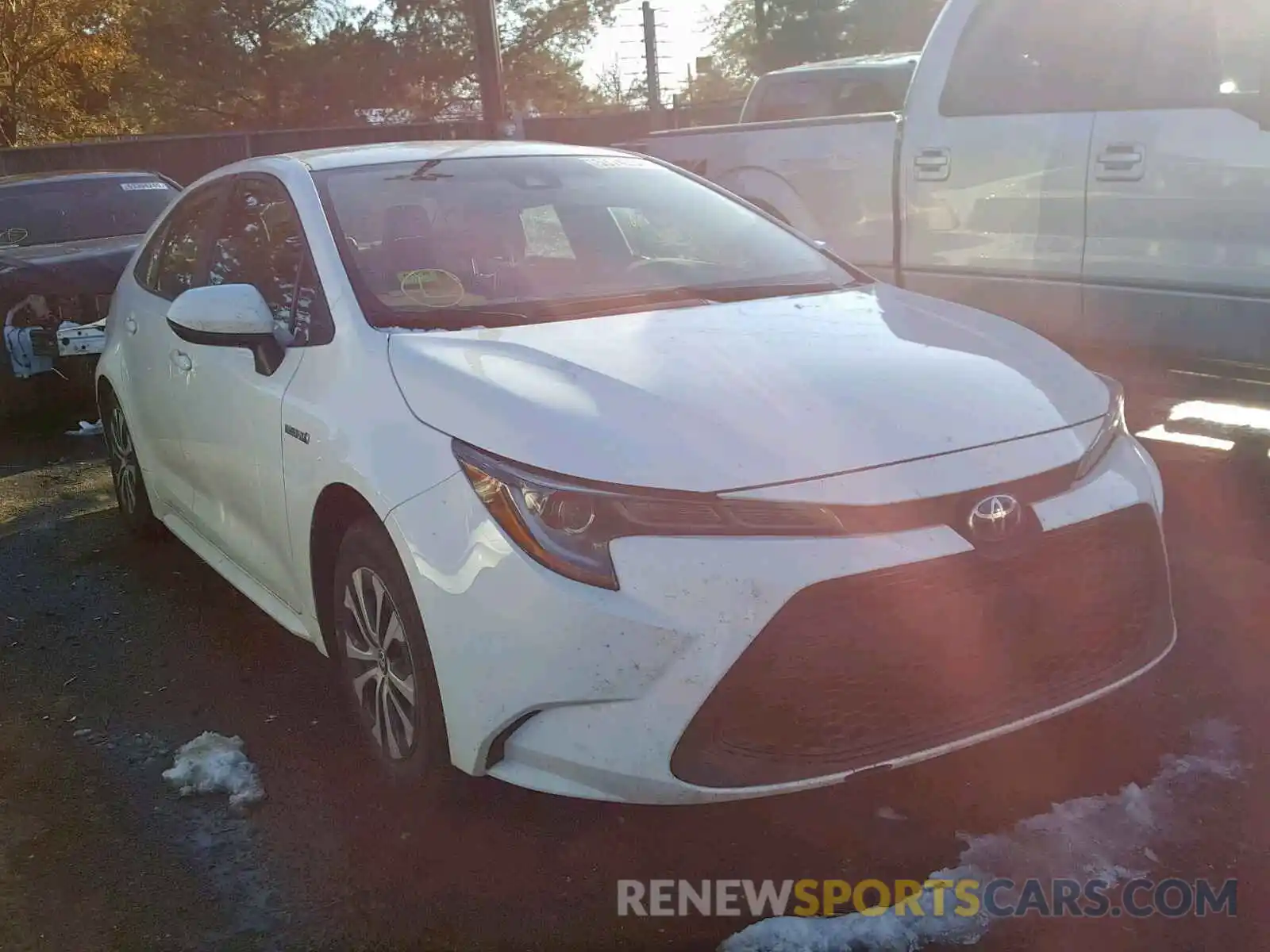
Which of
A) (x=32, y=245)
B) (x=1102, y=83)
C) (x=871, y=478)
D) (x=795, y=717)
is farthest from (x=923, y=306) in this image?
(x=32, y=245)

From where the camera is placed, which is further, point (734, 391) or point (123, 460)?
point (123, 460)

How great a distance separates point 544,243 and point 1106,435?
1.84m

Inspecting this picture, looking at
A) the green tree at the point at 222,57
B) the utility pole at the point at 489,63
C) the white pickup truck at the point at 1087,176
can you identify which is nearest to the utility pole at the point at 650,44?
the green tree at the point at 222,57

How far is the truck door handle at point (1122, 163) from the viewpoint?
502 centimetres

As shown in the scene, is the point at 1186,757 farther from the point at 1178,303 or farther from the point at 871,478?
the point at 1178,303

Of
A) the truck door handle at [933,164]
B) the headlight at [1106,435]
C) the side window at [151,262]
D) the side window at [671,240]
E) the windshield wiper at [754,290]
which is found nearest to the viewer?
the headlight at [1106,435]

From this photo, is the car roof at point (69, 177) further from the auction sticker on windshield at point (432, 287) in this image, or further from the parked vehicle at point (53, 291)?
the auction sticker on windshield at point (432, 287)

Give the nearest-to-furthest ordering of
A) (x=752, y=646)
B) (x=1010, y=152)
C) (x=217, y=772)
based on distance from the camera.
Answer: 1. (x=752, y=646)
2. (x=217, y=772)
3. (x=1010, y=152)

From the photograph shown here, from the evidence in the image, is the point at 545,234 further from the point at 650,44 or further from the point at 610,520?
the point at 650,44

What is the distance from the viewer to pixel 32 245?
27.8 feet

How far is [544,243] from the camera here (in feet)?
13.3

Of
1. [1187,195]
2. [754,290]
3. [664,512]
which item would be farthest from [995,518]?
[1187,195]

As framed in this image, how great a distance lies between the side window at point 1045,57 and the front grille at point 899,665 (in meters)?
3.12

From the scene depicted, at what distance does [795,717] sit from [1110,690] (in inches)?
32.1
